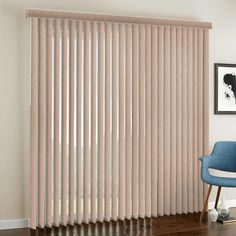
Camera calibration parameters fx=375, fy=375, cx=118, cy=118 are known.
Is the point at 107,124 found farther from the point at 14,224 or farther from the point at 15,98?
the point at 14,224

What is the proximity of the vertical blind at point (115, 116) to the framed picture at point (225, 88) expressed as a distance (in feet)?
0.85

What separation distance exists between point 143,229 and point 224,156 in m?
1.37

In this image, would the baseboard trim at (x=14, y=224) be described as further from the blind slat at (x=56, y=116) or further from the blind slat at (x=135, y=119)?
the blind slat at (x=135, y=119)

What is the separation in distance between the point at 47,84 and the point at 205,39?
78.9 inches

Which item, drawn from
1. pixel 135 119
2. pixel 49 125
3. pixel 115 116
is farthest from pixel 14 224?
pixel 135 119

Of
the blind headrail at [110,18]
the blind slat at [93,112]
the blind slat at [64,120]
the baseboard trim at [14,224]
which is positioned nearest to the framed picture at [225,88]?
the blind headrail at [110,18]

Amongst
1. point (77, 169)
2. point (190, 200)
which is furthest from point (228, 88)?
point (77, 169)

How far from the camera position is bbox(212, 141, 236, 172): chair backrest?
4.53 metres

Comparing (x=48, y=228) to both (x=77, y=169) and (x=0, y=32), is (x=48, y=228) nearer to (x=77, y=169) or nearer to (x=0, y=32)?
(x=77, y=169)

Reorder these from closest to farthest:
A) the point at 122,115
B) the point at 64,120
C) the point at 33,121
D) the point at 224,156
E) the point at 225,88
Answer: the point at 33,121 < the point at 64,120 < the point at 122,115 < the point at 224,156 < the point at 225,88

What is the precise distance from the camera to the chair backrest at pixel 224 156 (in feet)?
14.9

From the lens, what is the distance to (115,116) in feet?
14.0

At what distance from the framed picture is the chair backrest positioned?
467 millimetres

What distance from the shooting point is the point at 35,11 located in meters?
3.93
